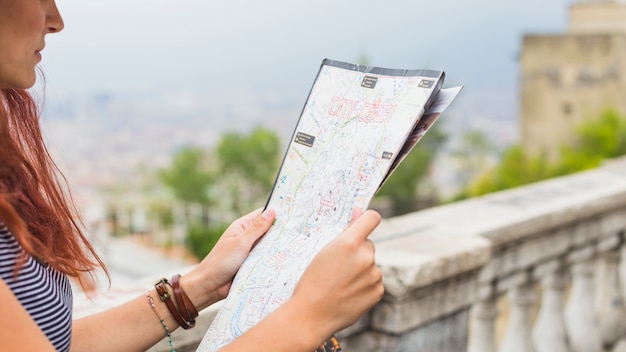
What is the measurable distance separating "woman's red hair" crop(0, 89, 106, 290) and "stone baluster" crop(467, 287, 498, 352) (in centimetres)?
153

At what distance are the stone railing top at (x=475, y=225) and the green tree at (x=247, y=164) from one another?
5557 centimetres

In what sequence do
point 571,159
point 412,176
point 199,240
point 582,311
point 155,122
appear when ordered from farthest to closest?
point 155,122, point 412,176, point 199,240, point 571,159, point 582,311

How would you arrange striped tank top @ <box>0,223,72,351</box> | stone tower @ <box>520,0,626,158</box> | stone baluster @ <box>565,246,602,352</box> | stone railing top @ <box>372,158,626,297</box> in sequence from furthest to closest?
stone tower @ <box>520,0,626,158</box>, stone baluster @ <box>565,246,602,352</box>, stone railing top @ <box>372,158,626,297</box>, striped tank top @ <box>0,223,72,351</box>

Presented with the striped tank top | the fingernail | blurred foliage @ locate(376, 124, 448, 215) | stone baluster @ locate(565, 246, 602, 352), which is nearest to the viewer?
the striped tank top

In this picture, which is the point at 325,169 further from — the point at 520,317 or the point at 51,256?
the point at 520,317

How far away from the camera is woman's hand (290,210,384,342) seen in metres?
1.28

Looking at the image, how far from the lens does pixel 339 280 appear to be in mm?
1275

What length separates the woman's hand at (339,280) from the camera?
1.28m

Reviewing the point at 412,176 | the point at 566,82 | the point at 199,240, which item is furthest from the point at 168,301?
the point at 412,176

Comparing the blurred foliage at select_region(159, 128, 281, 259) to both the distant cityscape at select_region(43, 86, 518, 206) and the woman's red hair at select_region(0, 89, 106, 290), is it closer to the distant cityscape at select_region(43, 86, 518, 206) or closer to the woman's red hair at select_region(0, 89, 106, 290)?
the distant cityscape at select_region(43, 86, 518, 206)

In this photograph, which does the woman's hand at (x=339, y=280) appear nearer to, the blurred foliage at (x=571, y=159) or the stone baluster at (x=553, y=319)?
the stone baluster at (x=553, y=319)

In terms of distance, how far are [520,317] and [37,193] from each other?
1.95 m

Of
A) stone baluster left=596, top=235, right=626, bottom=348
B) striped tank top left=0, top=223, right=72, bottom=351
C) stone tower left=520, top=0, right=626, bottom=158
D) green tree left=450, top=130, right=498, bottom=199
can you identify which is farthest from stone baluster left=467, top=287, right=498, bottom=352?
green tree left=450, top=130, right=498, bottom=199

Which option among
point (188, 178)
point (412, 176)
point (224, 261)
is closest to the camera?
point (224, 261)
